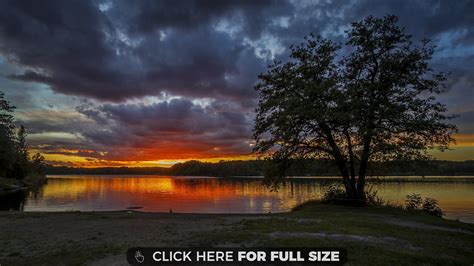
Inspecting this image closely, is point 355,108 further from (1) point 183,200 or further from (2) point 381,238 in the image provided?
(1) point 183,200

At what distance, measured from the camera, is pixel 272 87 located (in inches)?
1121

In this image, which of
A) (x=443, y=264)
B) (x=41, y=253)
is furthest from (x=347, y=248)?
(x=41, y=253)

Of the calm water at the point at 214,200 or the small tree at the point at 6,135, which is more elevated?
the small tree at the point at 6,135

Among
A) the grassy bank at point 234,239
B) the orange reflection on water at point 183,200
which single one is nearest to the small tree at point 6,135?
the orange reflection on water at point 183,200

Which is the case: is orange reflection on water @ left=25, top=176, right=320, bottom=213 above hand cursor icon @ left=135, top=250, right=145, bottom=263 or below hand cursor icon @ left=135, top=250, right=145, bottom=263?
below

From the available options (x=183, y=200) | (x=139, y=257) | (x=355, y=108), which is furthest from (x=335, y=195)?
(x=183, y=200)

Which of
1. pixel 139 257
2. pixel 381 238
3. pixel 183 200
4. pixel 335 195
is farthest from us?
pixel 183 200

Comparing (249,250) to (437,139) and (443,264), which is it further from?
(437,139)

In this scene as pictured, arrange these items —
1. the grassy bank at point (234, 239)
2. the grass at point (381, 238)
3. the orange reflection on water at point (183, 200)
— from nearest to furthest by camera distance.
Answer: the grass at point (381, 238) < the grassy bank at point (234, 239) < the orange reflection on water at point (183, 200)

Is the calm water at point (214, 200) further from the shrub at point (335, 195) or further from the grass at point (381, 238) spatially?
the grass at point (381, 238)

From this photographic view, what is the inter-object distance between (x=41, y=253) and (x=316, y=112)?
19.6m

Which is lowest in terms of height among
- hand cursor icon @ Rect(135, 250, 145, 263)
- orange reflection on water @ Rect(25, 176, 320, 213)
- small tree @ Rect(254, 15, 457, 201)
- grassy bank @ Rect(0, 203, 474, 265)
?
orange reflection on water @ Rect(25, 176, 320, 213)

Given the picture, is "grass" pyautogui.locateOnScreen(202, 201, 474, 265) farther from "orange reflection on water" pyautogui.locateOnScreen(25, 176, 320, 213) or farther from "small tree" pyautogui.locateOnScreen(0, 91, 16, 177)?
"small tree" pyautogui.locateOnScreen(0, 91, 16, 177)

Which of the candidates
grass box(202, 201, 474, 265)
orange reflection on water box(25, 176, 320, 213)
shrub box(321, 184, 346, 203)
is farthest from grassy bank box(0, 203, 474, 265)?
orange reflection on water box(25, 176, 320, 213)
